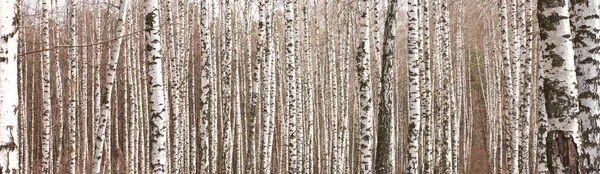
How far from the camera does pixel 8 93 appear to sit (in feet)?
12.3

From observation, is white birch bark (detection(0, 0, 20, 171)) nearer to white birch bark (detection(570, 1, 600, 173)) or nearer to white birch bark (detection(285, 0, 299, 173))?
white birch bark (detection(570, 1, 600, 173))

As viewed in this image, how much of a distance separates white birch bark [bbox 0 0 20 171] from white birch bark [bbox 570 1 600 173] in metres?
4.41

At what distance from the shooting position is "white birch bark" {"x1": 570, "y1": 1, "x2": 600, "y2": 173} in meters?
4.79

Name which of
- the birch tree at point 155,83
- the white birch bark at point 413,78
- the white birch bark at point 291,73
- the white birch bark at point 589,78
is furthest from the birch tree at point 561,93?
the white birch bark at point 291,73

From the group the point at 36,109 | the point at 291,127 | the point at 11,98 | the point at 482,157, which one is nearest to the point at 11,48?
the point at 11,98

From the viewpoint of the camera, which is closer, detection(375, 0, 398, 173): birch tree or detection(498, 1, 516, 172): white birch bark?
detection(375, 0, 398, 173): birch tree

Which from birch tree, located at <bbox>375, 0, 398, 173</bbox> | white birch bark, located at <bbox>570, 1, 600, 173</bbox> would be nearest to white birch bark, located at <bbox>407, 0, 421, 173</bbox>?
birch tree, located at <bbox>375, 0, 398, 173</bbox>

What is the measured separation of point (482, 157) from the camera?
26562 millimetres

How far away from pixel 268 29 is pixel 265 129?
1969mm

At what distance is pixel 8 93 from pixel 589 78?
178 inches

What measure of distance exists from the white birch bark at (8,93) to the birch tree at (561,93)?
421 cm

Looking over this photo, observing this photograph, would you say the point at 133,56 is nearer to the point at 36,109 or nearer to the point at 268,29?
the point at 268,29

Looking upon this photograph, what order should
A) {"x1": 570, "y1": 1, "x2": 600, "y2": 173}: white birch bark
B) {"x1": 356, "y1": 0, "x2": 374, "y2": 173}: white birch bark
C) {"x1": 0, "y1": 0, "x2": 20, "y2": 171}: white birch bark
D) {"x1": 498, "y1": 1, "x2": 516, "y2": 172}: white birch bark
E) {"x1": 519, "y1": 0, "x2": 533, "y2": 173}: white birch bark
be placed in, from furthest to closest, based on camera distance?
1. {"x1": 498, "y1": 1, "x2": 516, "y2": 172}: white birch bark
2. {"x1": 519, "y1": 0, "x2": 533, "y2": 173}: white birch bark
3. {"x1": 356, "y1": 0, "x2": 374, "y2": 173}: white birch bark
4. {"x1": 570, "y1": 1, "x2": 600, "y2": 173}: white birch bark
5. {"x1": 0, "y1": 0, "x2": 20, "y2": 171}: white birch bark

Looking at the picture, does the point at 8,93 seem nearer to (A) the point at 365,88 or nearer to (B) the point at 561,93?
(B) the point at 561,93
